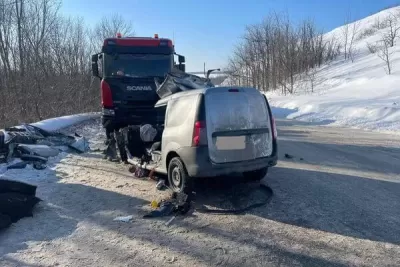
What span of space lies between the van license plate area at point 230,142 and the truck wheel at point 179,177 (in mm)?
723

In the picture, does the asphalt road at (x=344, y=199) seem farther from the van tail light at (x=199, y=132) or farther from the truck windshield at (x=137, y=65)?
the truck windshield at (x=137, y=65)

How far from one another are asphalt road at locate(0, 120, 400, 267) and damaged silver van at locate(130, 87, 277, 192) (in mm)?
595

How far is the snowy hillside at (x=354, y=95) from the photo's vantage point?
17.8m

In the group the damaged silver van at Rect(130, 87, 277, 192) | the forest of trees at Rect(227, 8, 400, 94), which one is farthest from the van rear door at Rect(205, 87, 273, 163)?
the forest of trees at Rect(227, 8, 400, 94)

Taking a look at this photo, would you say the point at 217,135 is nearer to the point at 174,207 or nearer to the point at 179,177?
the point at 179,177

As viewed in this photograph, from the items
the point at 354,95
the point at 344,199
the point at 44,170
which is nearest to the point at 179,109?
the point at 344,199

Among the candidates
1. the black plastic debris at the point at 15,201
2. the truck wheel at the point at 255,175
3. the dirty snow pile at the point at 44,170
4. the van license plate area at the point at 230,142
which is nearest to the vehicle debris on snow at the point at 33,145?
the dirty snow pile at the point at 44,170

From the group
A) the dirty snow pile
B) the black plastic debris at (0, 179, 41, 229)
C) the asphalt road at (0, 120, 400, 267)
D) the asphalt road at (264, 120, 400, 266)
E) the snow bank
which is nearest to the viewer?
the asphalt road at (0, 120, 400, 267)

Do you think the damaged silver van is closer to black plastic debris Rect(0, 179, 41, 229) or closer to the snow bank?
black plastic debris Rect(0, 179, 41, 229)

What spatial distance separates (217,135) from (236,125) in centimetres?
36

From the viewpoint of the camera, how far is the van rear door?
17.9 ft

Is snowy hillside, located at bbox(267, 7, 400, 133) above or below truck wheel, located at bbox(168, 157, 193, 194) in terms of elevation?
above

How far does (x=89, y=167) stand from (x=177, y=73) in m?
3.05

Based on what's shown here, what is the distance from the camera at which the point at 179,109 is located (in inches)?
236
